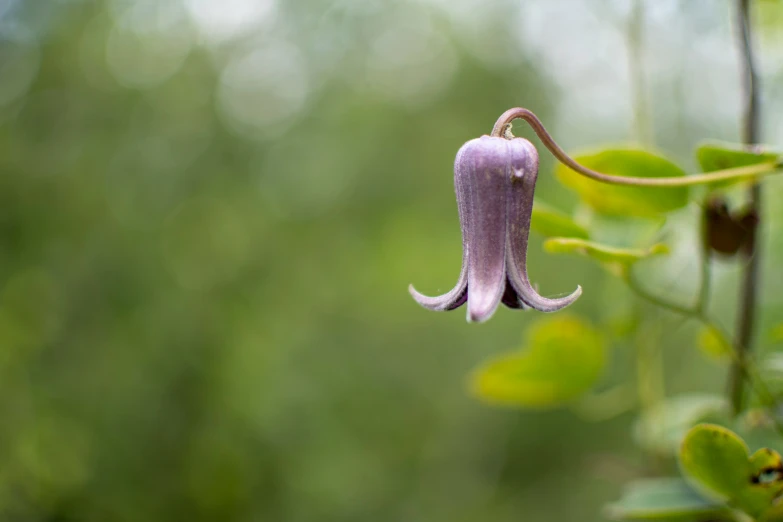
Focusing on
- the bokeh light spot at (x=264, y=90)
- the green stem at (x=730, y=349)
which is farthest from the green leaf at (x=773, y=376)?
the bokeh light spot at (x=264, y=90)

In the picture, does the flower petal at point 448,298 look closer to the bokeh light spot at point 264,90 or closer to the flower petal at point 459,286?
the flower petal at point 459,286

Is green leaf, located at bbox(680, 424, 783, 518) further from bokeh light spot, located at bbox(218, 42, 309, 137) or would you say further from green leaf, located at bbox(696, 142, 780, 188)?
bokeh light spot, located at bbox(218, 42, 309, 137)

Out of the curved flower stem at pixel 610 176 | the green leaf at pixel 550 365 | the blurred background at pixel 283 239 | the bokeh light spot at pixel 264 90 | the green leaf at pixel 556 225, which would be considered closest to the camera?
the curved flower stem at pixel 610 176

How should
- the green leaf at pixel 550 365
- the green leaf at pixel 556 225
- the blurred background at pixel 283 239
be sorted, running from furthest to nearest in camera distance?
the blurred background at pixel 283 239 < the green leaf at pixel 550 365 < the green leaf at pixel 556 225

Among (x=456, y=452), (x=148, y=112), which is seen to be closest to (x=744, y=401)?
(x=148, y=112)

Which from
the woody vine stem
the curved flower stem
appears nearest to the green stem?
the woody vine stem

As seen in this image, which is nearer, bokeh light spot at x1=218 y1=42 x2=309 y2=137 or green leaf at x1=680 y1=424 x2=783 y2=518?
green leaf at x1=680 y1=424 x2=783 y2=518

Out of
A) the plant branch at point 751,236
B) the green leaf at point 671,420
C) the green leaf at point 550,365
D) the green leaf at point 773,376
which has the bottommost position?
the green leaf at point 671,420
